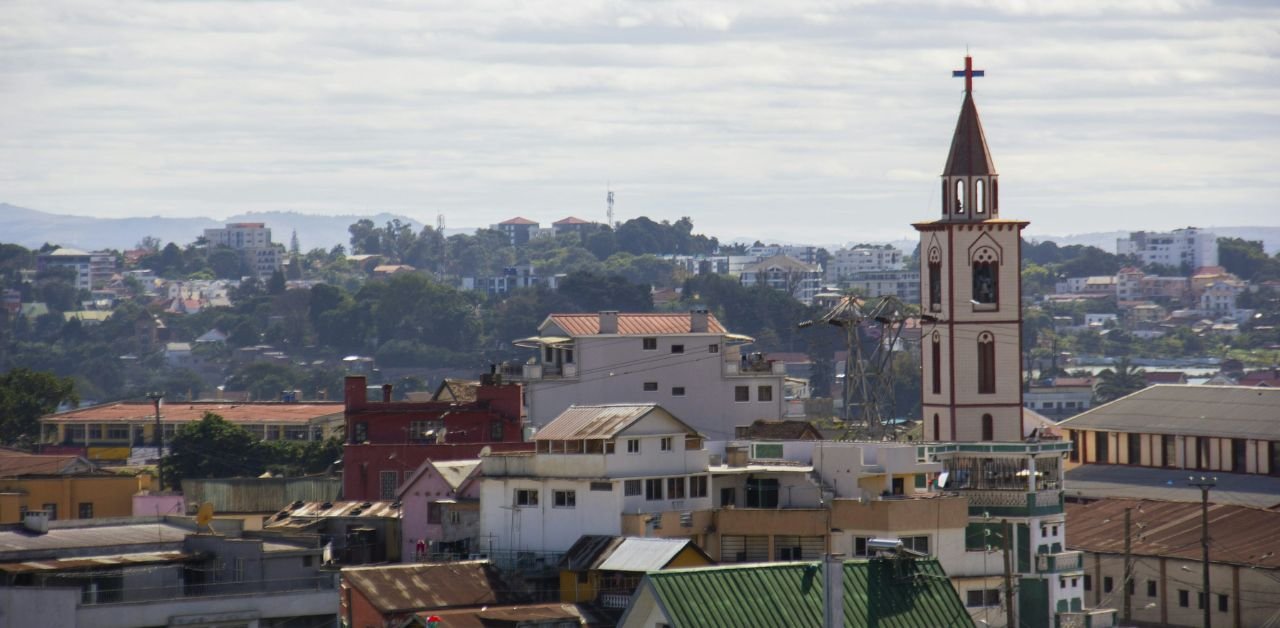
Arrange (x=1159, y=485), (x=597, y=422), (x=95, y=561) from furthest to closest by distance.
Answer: (x=1159, y=485) < (x=597, y=422) < (x=95, y=561)

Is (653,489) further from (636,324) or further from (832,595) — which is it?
(636,324)

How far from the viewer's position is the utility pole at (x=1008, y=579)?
174ft

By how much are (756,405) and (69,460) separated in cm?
2283

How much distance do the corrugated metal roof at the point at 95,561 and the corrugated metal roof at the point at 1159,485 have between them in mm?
37930

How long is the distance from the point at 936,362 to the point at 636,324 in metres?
29.6

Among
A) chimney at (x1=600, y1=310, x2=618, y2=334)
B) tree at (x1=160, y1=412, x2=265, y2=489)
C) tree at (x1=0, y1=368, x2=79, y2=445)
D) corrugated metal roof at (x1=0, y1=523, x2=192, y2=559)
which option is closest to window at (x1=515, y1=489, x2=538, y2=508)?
corrugated metal roof at (x1=0, y1=523, x2=192, y2=559)

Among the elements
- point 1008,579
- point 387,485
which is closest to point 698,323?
point 387,485

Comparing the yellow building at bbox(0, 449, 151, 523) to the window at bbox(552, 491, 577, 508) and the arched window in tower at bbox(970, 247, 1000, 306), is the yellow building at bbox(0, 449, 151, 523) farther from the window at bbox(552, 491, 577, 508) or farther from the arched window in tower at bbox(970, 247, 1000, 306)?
the arched window in tower at bbox(970, 247, 1000, 306)

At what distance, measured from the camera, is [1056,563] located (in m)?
58.1

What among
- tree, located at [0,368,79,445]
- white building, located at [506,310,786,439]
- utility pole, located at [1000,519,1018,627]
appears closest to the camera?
utility pole, located at [1000,519,1018,627]

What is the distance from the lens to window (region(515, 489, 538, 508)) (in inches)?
2184

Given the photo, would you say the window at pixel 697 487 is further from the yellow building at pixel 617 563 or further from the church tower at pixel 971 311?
the church tower at pixel 971 311

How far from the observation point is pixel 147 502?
75812mm

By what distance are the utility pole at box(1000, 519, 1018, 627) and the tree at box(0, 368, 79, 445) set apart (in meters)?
71.7
